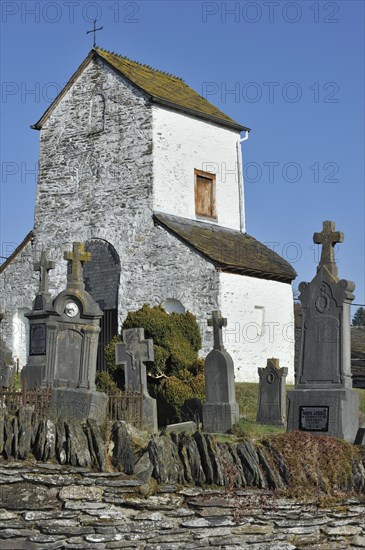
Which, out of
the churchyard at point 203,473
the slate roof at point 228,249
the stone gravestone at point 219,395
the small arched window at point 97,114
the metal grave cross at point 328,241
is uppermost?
the small arched window at point 97,114

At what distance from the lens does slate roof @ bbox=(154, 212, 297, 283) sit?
27.2m

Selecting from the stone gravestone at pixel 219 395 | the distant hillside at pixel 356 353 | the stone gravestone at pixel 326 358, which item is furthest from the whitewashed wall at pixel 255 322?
the stone gravestone at pixel 326 358

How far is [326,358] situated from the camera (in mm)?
14289

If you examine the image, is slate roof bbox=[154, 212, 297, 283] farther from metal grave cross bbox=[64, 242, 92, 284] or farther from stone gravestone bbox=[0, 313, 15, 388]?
metal grave cross bbox=[64, 242, 92, 284]

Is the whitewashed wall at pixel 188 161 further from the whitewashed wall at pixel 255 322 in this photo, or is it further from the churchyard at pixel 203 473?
the churchyard at pixel 203 473

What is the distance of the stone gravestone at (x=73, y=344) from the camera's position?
16.2m

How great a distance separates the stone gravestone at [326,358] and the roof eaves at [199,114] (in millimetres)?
15470

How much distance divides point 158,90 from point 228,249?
5947 mm

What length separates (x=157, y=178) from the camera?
28984 mm

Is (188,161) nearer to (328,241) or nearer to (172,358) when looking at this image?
(172,358)

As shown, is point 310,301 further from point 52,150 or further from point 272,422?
point 52,150

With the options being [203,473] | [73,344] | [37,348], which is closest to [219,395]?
[73,344]

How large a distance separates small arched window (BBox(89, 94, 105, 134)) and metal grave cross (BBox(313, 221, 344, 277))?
16.6 meters

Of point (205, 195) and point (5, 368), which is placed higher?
point (205, 195)
